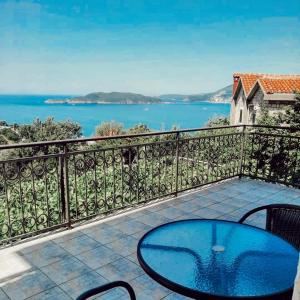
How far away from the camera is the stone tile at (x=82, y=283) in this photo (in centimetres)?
231

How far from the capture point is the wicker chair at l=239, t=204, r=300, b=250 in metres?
2.12

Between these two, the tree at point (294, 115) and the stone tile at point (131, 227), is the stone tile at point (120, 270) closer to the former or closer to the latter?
the stone tile at point (131, 227)

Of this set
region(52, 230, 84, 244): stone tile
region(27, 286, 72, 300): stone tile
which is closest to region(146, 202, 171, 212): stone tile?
region(52, 230, 84, 244): stone tile

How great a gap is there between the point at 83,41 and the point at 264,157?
4147cm

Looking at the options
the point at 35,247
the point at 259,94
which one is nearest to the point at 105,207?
the point at 35,247

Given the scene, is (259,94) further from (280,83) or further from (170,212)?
(170,212)

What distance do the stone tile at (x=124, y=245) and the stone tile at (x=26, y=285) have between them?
74cm

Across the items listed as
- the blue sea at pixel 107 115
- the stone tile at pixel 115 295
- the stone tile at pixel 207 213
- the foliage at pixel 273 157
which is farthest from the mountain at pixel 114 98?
the stone tile at pixel 115 295

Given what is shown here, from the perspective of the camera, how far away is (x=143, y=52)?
4153cm

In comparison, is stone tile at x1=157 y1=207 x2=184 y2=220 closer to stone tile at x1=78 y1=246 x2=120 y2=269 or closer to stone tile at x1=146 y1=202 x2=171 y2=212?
stone tile at x1=146 y1=202 x2=171 y2=212

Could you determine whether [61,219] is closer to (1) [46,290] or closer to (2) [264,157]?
(1) [46,290]

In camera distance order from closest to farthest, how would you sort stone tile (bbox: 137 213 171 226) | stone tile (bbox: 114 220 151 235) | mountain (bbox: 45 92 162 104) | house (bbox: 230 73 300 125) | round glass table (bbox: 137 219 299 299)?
round glass table (bbox: 137 219 299 299) → stone tile (bbox: 114 220 151 235) → stone tile (bbox: 137 213 171 226) → house (bbox: 230 73 300 125) → mountain (bbox: 45 92 162 104)

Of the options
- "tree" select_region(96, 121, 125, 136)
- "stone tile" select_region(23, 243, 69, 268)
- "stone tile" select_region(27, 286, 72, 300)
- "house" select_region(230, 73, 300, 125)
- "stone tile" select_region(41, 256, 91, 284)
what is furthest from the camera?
"tree" select_region(96, 121, 125, 136)

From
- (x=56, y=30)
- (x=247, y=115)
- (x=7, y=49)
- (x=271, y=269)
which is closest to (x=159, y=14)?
(x=247, y=115)
